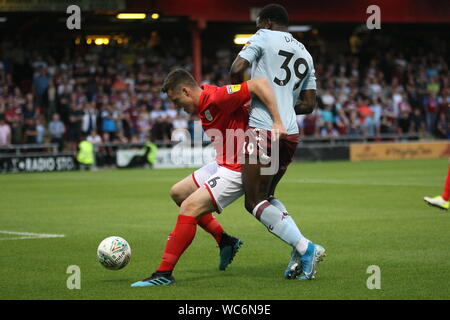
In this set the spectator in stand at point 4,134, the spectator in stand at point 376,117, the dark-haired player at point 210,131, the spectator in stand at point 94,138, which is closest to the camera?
the dark-haired player at point 210,131

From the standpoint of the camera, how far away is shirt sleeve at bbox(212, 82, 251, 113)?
777cm

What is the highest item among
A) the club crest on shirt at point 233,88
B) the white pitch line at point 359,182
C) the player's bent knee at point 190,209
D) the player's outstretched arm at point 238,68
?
the player's outstretched arm at point 238,68

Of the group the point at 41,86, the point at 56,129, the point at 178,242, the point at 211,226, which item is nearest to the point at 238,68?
the point at 178,242

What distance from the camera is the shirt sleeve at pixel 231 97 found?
7773 mm

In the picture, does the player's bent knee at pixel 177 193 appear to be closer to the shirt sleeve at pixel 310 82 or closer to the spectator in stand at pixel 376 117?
the shirt sleeve at pixel 310 82

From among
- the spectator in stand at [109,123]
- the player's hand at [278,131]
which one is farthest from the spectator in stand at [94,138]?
the player's hand at [278,131]

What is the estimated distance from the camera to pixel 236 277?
8211mm

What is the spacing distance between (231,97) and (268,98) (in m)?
0.34

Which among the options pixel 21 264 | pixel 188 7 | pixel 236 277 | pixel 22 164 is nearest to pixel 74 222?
pixel 21 264

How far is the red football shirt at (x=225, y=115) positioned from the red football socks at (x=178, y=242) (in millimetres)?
619

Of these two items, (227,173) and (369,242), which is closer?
(227,173)

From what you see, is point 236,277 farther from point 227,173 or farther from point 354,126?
point 354,126

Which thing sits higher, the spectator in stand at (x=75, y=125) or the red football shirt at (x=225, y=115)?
the red football shirt at (x=225, y=115)

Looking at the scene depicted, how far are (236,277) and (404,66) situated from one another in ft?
108
